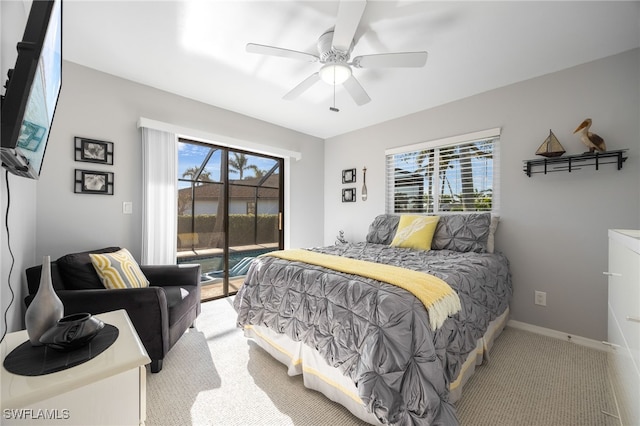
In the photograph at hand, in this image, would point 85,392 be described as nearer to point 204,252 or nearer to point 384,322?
point 384,322

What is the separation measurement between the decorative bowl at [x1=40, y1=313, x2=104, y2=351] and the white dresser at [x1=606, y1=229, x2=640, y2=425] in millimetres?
1923

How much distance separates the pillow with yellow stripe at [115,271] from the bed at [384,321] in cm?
84

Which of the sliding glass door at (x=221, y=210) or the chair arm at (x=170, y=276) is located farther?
the sliding glass door at (x=221, y=210)

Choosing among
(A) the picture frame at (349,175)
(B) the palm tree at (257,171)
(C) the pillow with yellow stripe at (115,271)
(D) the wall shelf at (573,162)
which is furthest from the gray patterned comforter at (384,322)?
(A) the picture frame at (349,175)

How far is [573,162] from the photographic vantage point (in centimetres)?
234

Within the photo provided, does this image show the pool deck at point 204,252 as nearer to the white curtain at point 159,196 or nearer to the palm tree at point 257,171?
the white curtain at point 159,196

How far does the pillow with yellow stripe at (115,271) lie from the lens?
1.92 metres

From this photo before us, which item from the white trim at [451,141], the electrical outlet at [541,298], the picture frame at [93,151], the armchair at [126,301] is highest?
the white trim at [451,141]

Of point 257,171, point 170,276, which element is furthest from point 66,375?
point 257,171

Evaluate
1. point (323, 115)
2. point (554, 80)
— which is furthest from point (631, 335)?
point (323, 115)

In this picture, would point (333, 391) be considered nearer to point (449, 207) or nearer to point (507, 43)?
point (449, 207)

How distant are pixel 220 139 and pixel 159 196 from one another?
0.99 metres

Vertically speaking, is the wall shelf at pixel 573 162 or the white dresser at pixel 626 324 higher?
the wall shelf at pixel 573 162

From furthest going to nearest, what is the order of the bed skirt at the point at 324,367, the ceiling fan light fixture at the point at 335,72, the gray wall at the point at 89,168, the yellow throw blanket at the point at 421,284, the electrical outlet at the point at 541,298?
the electrical outlet at the point at 541,298 → the gray wall at the point at 89,168 → the ceiling fan light fixture at the point at 335,72 → the bed skirt at the point at 324,367 → the yellow throw blanket at the point at 421,284
